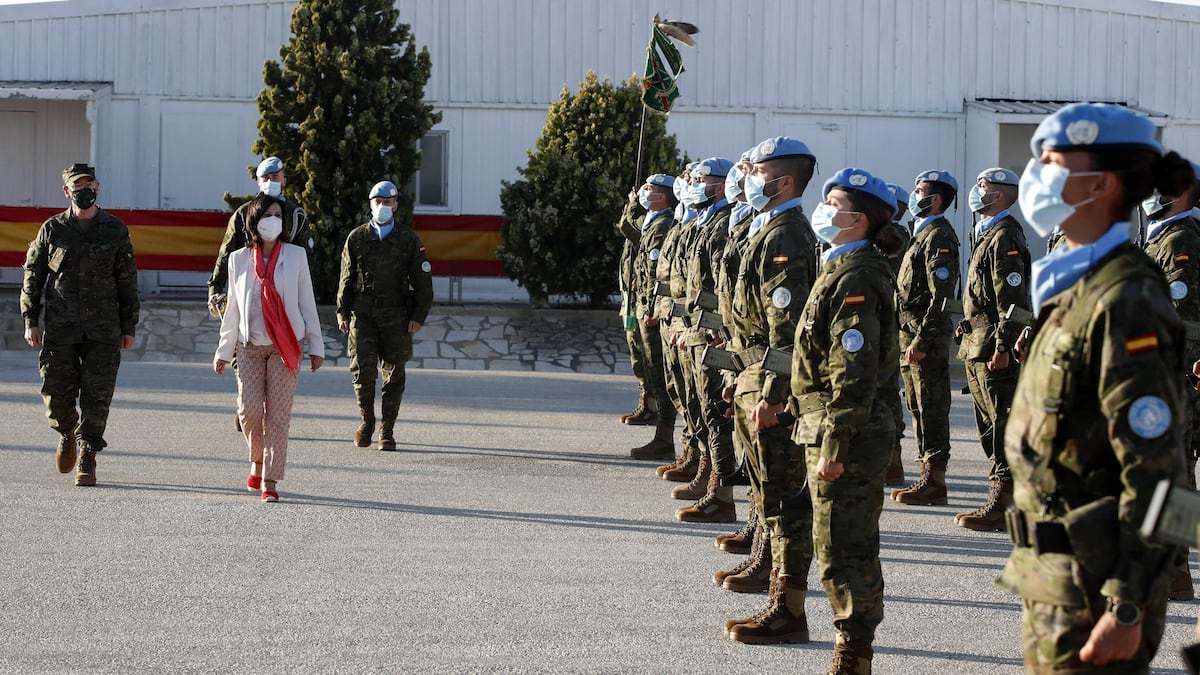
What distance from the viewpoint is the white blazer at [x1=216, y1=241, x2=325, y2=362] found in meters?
8.98

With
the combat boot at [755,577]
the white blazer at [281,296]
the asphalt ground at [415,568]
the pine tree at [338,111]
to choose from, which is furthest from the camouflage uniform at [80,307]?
the pine tree at [338,111]

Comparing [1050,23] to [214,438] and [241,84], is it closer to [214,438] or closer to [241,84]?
[241,84]

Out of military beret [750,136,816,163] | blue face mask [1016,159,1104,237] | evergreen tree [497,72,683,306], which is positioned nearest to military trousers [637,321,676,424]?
military beret [750,136,816,163]

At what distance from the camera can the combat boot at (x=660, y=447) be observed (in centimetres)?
1138

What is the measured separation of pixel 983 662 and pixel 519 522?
3464 millimetres

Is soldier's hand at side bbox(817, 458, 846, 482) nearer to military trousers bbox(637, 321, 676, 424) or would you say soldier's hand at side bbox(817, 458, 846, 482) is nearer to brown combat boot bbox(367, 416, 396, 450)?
military trousers bbox(637, 321, 676, 424)

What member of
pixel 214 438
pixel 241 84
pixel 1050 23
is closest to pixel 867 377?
pixel 214 438

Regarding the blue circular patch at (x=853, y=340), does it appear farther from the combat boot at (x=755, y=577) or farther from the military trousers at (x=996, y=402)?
the military trousers at (x=996, y=402)

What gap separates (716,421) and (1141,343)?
5298mm

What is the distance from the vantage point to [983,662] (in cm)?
595

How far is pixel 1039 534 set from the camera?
11.8 feet

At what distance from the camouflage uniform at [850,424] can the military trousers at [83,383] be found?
18.4ft

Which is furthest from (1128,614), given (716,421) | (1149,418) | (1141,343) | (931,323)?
(931,323)

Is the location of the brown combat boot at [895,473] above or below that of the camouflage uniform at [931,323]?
below
